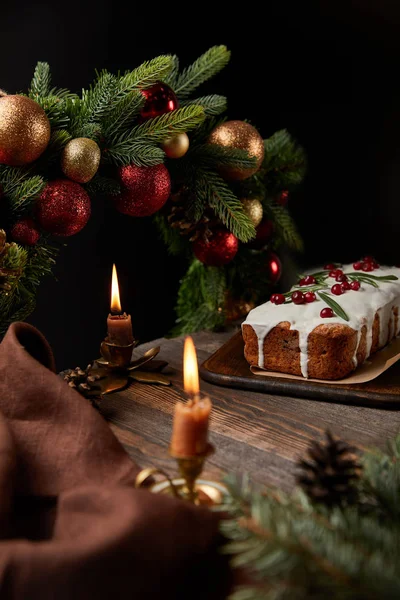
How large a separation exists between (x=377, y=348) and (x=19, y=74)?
137cm

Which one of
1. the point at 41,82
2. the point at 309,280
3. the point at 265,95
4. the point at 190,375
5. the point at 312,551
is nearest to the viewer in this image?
the point at 312,551

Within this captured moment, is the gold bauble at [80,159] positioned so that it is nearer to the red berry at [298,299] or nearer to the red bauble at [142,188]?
the red bauble at [142,188]

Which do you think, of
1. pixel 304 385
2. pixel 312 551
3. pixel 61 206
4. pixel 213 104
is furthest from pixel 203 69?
pixel 312 551

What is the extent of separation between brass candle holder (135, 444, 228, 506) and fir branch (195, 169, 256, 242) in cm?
78

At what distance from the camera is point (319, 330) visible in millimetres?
1444

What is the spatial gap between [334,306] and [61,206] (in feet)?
2.21

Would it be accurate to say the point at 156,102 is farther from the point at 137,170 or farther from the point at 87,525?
the point at 87,525

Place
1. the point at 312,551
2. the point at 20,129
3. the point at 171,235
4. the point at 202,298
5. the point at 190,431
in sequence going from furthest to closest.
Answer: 1. the point at 202,298
2. the point at 171,235
3. the point at 20,129
4. the point at 190,431
5. the point at 312,551

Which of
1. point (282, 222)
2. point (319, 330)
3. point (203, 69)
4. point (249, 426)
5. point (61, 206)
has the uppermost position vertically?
point (203, 69)

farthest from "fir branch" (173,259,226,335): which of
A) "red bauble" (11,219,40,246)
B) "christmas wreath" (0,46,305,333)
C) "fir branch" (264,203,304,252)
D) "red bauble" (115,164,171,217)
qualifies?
"red bauble" (11,219,40,246)

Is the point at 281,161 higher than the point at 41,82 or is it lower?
lower

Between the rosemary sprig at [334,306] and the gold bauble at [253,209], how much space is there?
32 centimetres

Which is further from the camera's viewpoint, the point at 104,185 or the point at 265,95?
the point at 265,95

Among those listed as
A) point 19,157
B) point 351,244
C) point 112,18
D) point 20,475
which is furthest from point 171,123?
point 351,244
